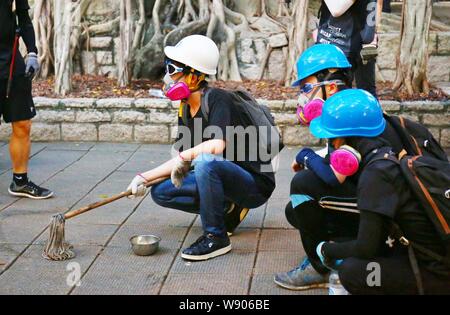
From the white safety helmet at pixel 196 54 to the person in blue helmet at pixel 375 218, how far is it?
112 cm

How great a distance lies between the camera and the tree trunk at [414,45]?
8.06 m

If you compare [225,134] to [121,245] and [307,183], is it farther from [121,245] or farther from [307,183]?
[121,245]

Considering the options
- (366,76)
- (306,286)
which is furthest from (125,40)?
(306,286)

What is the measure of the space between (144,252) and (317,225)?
1174mm

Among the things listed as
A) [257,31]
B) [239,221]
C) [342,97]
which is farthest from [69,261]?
[257,31]

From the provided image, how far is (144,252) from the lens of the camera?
16.1 feet

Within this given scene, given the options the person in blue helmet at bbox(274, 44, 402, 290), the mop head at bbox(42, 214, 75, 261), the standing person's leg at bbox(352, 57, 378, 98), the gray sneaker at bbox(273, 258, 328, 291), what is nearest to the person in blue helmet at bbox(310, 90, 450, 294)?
the person in blue helmet at bbox(274, 44, 402, 290)

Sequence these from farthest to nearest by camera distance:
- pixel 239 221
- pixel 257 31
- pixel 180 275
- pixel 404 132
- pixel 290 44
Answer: pixel 257 31
pixel 290 44
pixel 239 221
pixel 180 275
pixel 404 132

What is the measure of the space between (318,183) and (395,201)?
65cm

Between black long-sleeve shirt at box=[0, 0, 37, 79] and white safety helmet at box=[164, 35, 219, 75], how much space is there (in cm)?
174

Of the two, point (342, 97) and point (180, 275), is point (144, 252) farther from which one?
point (342, 97)

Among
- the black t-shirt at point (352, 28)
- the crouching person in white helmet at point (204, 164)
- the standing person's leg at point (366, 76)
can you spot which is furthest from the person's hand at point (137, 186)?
the standing person's leg at point (366, 76)

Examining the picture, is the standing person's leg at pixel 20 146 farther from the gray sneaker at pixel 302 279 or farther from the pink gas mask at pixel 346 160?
the pink gas mask at pixel 346 160

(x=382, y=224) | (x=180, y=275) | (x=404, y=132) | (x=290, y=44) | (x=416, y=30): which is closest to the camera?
(x=382, y=224)
